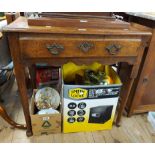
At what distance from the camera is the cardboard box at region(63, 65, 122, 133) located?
0.99m

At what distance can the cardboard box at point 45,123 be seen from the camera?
1.03 metres

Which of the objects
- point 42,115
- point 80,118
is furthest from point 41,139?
point 80,118

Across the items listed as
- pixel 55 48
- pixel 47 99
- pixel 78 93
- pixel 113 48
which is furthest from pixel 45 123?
pixel 113 48

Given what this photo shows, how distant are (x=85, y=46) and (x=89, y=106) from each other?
1.44 feet

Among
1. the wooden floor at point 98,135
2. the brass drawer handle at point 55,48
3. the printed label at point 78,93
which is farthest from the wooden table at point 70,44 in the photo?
the wooden floor at point 98,135

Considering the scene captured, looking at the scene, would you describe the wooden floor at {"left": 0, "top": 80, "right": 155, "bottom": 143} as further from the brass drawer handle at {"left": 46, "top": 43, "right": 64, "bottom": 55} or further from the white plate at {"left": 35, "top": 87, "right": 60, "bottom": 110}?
the brass drawer handle at {"left": 46, "top": 43, "right": 64, "bottom": 55}

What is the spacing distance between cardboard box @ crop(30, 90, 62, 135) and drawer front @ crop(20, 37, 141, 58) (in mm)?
431

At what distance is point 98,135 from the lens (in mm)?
1161

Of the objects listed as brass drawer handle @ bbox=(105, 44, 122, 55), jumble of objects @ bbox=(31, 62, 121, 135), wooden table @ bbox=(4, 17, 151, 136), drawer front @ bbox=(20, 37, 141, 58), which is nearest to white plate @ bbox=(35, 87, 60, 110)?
jumble of objects @ bbox=(31, 62, 121, 135)
